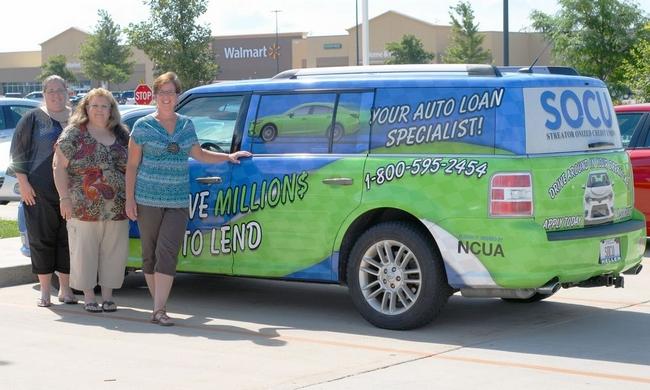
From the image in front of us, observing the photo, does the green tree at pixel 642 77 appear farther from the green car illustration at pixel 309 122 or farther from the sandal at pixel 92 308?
the sandal at pixel 92 308

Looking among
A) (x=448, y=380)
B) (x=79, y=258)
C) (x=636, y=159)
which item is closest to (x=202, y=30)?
(x=636, y=159)

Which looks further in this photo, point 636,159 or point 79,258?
point 636,159

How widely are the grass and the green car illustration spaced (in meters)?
5.61

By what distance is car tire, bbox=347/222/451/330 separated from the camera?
25.8 ft

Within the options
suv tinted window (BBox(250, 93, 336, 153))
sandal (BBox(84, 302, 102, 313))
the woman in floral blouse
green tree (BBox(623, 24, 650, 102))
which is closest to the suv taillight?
suv tinted window (BBox(250, 93, 336, 153))

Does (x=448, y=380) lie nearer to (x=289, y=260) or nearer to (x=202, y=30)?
(x=289, y=260)

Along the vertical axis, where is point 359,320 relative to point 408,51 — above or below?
below

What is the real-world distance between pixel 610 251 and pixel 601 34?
27.0 m

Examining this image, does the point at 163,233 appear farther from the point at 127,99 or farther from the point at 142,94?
the point at 127,99

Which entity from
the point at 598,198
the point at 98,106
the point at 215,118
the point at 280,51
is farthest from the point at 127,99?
the point at 598,198

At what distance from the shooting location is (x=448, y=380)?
6.56 metres

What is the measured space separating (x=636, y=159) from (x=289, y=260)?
5.39 metres

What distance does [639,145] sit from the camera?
12.4 meters

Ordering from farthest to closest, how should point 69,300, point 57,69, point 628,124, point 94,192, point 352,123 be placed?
point 57,69 → point 628,124 → point 69,300 → point 94,192 → point 352,123
